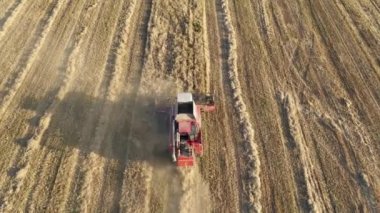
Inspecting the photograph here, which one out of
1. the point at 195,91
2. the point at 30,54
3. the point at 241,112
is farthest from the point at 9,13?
the point at 241,112

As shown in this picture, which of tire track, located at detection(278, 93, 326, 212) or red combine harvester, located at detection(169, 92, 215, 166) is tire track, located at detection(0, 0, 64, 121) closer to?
red combine harvester, located at detection(169, 92, 215, 166)

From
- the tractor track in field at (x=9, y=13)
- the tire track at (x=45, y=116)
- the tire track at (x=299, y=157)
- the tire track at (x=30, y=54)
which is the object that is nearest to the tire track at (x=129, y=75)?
the tire track at (x=45, y=116)

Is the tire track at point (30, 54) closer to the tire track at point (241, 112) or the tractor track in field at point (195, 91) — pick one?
the tractor track in field at point (195, 91)

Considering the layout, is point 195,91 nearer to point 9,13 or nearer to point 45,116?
point 45,116

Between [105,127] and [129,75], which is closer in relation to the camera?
[105,127]

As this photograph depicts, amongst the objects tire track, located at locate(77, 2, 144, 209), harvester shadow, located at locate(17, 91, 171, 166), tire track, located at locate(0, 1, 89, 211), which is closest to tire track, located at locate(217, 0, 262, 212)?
harvester shadow, located at locate(17, 91, 171, 166)

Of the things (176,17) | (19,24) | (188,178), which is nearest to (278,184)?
(188,178)

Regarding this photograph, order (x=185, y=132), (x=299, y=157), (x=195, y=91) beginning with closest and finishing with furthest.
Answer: (x=185, y=132) < (x=299, y=157) < (x=195, y=91)
